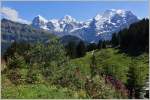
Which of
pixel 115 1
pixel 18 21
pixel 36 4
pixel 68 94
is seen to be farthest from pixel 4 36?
pixel 115 1

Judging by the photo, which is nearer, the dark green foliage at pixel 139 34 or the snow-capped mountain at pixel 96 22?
the snow-capped mountain at pixel 96 22

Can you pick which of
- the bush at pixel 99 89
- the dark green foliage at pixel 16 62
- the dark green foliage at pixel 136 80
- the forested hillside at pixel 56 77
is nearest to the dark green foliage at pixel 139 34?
the forested hillside at pixel 56 77

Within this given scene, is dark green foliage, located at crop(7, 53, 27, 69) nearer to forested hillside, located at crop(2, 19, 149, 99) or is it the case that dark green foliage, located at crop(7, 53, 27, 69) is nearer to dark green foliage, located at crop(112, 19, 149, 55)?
A: forested hillside, located at crop(2, 19, 149, 99)

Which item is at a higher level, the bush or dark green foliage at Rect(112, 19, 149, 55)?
dark green foliage at Rect(112, 19, 149, 55)

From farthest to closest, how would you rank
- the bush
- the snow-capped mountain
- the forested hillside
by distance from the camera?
1. the snow-capped mountain
2. the bush
3. the forested hillside

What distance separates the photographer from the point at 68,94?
6770mm

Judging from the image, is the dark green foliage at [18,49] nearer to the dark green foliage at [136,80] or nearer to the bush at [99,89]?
the bush at [99,89]

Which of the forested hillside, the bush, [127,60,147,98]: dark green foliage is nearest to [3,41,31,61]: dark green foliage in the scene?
the forested hillside

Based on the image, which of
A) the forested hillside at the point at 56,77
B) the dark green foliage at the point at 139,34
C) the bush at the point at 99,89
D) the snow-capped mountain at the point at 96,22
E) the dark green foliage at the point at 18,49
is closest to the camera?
the forested hillside at the point at 56,77

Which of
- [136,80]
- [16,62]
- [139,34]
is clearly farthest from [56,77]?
[139,34]

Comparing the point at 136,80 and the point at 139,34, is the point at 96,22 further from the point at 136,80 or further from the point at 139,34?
the point at 139,34

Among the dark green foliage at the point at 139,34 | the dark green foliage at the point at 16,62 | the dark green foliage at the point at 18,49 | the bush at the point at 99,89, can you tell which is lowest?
the bush at the point at 99,89

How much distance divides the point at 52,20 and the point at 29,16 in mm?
411

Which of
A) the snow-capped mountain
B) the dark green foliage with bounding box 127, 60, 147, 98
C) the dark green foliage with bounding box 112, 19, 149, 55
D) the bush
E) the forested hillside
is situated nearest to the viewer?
the forested hillside
